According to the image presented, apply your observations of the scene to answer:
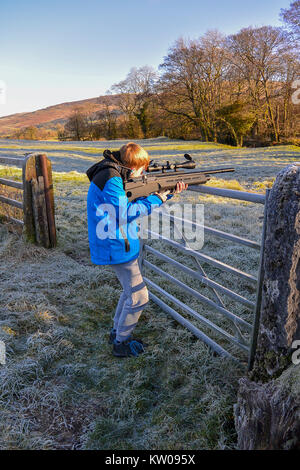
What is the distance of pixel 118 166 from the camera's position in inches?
114

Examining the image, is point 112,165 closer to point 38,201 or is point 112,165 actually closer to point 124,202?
point 124,202

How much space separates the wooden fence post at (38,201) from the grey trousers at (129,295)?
3.24m

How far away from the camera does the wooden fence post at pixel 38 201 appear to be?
19.3 ft

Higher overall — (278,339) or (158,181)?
(158,181)

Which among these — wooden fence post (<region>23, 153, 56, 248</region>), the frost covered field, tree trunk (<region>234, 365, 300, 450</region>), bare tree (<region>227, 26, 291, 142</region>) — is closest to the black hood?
the frost covered field

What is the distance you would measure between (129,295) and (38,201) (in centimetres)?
349

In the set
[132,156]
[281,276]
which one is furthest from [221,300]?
[132,156]

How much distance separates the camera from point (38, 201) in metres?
5.99

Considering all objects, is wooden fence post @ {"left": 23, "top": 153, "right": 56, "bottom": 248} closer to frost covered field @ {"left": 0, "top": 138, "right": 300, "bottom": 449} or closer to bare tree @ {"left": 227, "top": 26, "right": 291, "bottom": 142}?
frost covered field @ {"left": 0, "top": 138, "right": 300, "bottom": 449}

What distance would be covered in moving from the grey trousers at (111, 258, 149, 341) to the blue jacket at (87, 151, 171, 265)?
Answer: 0.49 ft

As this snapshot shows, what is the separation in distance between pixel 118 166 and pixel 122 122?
45813 mm

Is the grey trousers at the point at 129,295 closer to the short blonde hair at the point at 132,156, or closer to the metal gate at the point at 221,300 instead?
the metal gate at the point at 221,300

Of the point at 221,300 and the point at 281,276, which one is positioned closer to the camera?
the point at 281,276

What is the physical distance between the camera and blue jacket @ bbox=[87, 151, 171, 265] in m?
2.83
